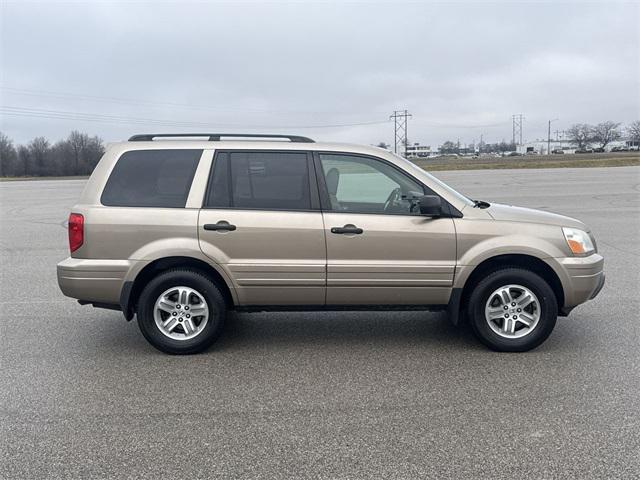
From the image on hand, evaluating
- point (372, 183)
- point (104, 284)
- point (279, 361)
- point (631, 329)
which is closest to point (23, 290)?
point (104, 284)

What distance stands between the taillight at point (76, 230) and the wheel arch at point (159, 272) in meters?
0.54

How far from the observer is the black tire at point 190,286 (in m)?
4.60

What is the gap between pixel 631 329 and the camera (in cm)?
516

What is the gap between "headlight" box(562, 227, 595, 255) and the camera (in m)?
4.63

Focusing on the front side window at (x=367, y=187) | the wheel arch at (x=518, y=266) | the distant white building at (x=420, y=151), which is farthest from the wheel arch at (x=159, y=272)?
the distant white building at (x=420, y=151)

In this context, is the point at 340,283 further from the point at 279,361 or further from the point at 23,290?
the point at 23,290

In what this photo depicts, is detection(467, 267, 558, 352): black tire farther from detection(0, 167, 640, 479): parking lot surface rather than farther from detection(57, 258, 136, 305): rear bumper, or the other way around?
detection(57, 258, 136, 305): rear bumper

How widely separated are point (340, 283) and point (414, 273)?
64cm

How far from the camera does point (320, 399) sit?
3.80m

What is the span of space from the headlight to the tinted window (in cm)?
226

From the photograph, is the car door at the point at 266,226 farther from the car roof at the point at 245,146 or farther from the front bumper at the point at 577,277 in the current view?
the front bumper at the point at 577,277

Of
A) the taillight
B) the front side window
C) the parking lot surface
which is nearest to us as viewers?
the parking lot surface

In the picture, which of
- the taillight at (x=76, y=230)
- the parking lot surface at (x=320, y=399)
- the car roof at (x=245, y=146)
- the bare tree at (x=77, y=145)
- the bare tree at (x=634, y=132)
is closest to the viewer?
the parking lot surface at (x=320, y=399)

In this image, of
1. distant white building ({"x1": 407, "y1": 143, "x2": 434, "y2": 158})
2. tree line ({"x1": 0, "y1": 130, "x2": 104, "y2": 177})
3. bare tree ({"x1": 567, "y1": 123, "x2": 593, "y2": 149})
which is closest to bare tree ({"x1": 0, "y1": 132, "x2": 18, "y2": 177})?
tree line ({"x1": 0, "y1": 130, "x2": 104, "y2": 177})
